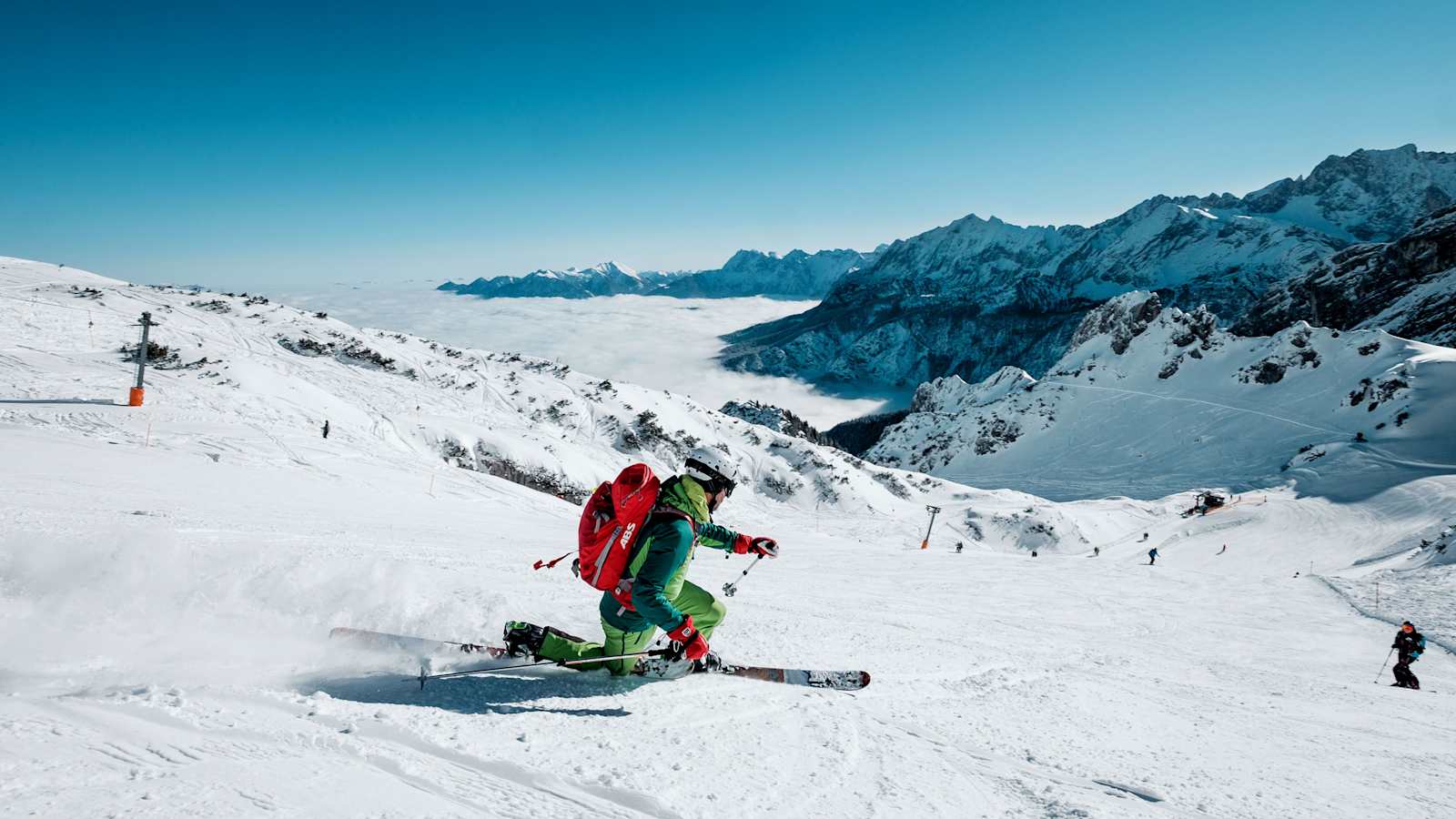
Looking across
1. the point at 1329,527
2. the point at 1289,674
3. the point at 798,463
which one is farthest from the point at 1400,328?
the point at 1289,674

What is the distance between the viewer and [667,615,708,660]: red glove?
17.8 ft

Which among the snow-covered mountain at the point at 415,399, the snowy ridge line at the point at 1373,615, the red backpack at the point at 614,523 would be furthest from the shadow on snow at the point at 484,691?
the snowy ridge line at the point at 1373,615

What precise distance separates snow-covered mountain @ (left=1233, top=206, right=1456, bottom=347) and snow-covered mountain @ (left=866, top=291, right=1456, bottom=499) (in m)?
27.5

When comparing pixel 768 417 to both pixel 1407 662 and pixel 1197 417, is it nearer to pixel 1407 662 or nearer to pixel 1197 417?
pixel 1197 417

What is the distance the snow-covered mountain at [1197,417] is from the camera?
5859cm

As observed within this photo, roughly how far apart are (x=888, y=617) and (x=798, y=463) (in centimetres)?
3438

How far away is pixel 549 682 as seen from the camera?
5.45 metres

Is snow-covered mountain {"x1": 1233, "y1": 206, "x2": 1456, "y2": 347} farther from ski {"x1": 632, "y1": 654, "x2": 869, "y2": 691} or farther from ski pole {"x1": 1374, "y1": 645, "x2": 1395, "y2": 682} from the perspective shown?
ski {"x1": 632, "y1": 654, "x2": 869, "y2": 691}

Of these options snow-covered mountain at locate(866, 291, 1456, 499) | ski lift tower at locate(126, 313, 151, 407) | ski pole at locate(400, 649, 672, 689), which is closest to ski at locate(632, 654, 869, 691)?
ski pole at locate(400, 649, 672, 689)

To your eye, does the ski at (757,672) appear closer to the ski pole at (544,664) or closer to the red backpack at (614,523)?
the ski pole at (544,664)

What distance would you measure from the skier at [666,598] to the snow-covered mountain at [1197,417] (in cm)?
6433

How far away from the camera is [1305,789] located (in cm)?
497

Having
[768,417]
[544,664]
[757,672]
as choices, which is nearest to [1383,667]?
[757,672]

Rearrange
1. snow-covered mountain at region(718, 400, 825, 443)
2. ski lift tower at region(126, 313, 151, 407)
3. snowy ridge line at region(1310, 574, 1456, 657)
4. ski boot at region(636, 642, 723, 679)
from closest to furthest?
ski boot at region(636, 642, 723, 679) < snowy ridge line at region(1310, 574, 1456, 657) < ski lift tower at region(126, 313, 151, 407) < snow-covered mountain at region(718, 400, 825, 443)
